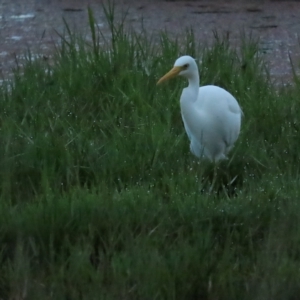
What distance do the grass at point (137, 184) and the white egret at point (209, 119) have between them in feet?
0.23

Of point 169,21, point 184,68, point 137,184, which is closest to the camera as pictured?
point 137,184

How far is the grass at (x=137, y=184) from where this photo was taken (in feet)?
8.28

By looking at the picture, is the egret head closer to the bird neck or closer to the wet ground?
the bird neck

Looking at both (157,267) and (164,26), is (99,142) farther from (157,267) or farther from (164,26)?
(164,26)

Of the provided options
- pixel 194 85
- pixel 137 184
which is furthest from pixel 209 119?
pixel 137 184

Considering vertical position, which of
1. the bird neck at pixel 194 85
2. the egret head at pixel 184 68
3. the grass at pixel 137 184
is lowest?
the grass at pixel 137 184

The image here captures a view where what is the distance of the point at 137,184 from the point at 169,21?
350 centimetres

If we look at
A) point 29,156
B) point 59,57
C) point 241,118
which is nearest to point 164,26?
point 59,57

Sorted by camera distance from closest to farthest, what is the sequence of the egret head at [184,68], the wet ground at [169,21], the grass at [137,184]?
the grass at [137,184], the egret head at [184,68], the wet ground at [169,21]

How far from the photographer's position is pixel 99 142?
12.5 feet

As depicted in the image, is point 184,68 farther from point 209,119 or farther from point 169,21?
point 169,21

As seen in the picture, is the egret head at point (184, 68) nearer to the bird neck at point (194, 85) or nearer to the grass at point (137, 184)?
the bird neck at point (194, 85)

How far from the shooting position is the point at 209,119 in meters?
3.78

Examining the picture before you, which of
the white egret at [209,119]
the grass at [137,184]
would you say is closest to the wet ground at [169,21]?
the grass at [137,184]
